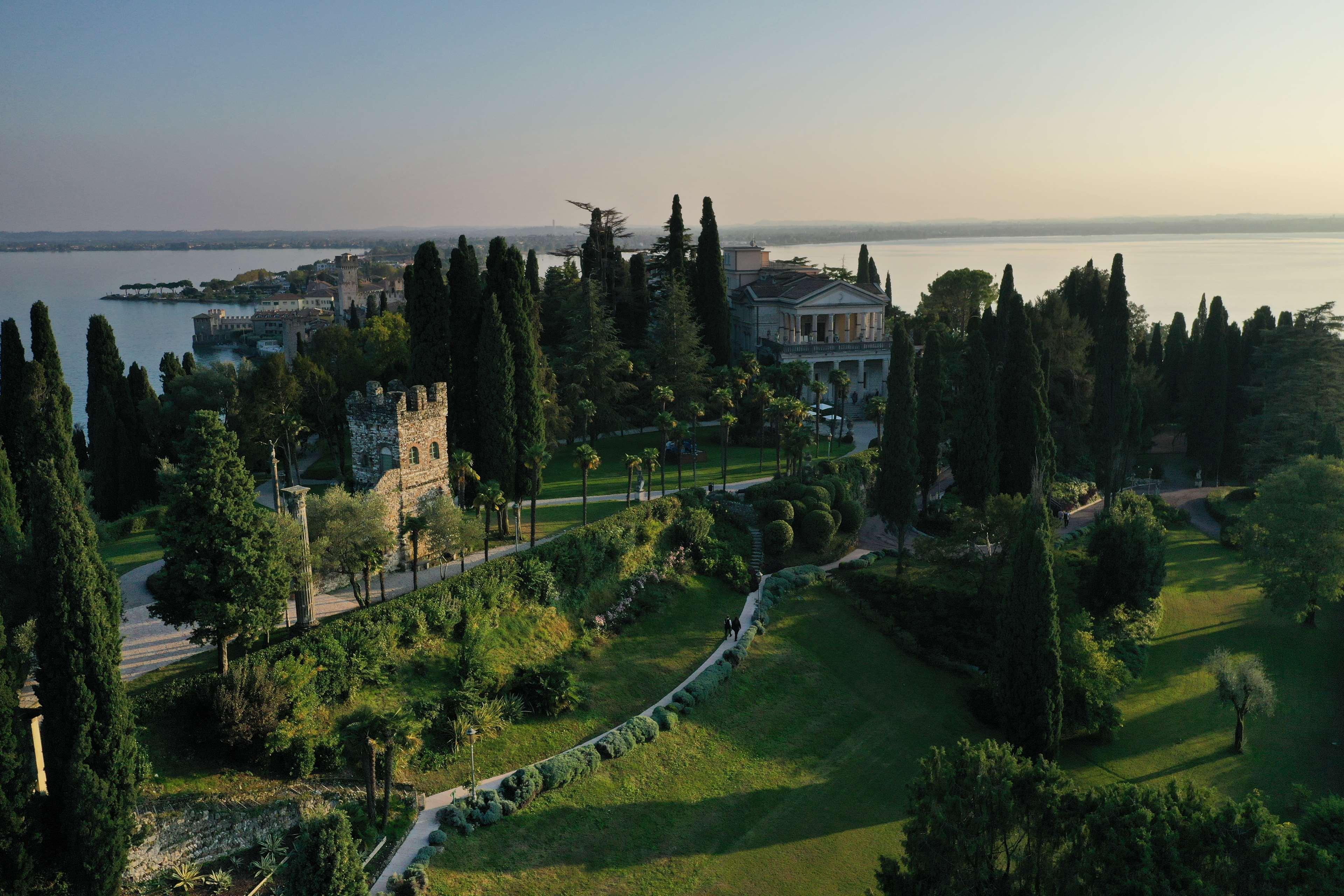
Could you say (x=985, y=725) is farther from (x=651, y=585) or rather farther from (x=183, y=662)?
(x=183, y=662)

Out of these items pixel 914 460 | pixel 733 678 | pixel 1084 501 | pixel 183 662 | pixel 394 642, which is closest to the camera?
pixel 183 662

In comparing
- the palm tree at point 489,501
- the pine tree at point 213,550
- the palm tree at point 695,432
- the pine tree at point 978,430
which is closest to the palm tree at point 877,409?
the pine tree at point 978,430

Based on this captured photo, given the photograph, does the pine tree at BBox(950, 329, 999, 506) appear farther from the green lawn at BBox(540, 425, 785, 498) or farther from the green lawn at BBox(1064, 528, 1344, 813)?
the green lawn at BBox(540, 425, 785, 498)

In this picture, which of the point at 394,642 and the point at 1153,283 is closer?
the point at 394,642

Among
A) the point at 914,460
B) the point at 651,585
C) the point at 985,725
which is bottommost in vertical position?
the point at 985,725

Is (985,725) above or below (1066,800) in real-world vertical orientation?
below

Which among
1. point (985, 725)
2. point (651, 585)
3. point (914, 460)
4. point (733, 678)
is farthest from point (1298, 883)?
point (914, 460)

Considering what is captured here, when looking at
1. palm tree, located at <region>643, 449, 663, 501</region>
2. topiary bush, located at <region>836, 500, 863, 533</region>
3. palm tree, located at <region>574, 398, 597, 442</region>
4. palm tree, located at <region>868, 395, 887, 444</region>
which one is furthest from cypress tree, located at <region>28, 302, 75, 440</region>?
palm tree, located at <region>868, 395, 887, 444</region>

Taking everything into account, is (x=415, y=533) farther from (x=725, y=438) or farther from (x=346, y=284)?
(x=346, y=284)
